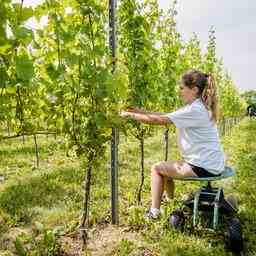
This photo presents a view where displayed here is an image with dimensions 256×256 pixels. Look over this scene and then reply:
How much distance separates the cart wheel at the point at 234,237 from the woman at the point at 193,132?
2.00ft

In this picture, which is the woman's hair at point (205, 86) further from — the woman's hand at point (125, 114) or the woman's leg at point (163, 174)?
the woman's hand at point (125, 114)

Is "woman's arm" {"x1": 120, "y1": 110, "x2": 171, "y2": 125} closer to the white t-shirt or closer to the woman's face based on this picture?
the white t-shirt

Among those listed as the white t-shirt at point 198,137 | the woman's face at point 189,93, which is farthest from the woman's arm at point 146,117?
the woman's face at point 189,93

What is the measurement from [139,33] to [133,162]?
4.99 m

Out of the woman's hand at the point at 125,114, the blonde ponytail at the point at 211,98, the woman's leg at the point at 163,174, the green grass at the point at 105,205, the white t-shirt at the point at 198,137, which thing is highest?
the blonde ponytail at the point at 211,98

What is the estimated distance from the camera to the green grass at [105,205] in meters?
4.80

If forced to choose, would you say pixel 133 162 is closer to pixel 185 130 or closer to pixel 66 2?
pixel 185 130

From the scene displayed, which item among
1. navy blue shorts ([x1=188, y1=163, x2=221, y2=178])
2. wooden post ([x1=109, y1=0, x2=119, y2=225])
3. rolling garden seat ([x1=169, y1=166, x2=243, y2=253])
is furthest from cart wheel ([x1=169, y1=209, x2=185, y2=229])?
wooden post ([x1=109, y1=0, x2=119, y2=225])

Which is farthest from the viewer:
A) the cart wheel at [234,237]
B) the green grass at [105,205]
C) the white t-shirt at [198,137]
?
the white t-shirt at [198,137]

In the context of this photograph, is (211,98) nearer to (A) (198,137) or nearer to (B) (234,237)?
(A) (198,137)

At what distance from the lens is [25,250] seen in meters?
4.72

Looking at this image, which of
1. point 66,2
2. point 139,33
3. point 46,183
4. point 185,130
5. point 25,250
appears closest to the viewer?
point 66,2

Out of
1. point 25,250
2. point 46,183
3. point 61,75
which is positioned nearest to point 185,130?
point 61,75

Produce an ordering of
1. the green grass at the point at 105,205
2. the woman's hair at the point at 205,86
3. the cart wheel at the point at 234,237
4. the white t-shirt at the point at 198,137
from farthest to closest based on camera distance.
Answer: the woman's hair at the point at 205,86 → the white t-shirt at the point at 198,137 → the green grass at the point at 105,205 → the cart wheel at the point at 234,237
